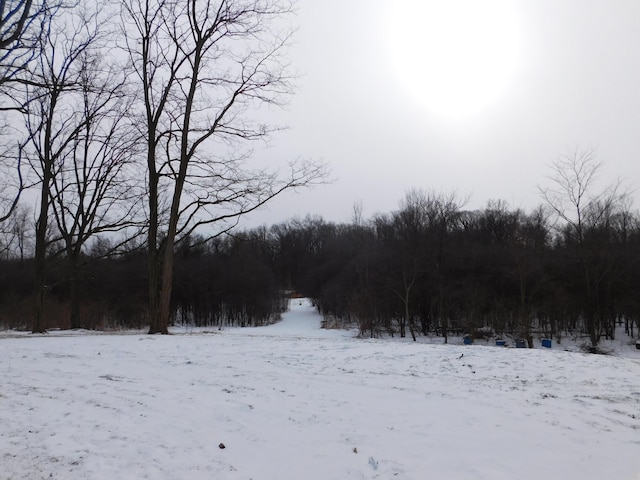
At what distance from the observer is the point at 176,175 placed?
48.3ft

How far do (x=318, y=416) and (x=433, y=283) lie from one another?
30876 millimetres

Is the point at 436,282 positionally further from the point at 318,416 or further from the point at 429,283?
the point at 318,416

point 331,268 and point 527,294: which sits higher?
point 331,268

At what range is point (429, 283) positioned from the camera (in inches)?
1371

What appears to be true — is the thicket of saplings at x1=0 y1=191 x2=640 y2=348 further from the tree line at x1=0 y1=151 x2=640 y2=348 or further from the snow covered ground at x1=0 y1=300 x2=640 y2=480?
the snow covered ground at x1=0 y1=300 x2=640 y2=480

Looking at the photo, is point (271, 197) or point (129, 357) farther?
point (271, 197)

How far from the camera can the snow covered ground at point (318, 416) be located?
12.3ft

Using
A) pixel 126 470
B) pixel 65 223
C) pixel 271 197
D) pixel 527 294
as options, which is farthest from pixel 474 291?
pixel 126 470

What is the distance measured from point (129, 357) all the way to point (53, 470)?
4946mm

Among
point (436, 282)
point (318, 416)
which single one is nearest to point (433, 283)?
point (436, 282)

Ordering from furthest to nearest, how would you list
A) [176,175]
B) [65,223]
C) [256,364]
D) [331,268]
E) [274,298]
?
[331,268]
[274,298]
[65,223]
[176,175]
[256,364]

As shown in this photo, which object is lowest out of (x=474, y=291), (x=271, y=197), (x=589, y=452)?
(x=589, y=452)

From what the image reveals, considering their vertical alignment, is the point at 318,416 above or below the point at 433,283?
below

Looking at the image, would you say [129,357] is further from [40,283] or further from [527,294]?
[527,294]
